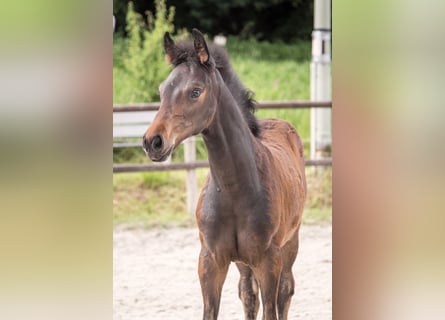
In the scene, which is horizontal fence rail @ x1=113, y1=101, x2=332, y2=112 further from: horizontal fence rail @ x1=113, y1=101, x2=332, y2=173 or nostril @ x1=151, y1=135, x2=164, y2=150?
nostril @ x1=151, y1=135, x2=164, y2=150

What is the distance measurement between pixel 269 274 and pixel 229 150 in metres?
0.36

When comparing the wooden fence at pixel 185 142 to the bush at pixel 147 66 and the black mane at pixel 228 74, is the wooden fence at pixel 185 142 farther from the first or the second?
the black mane at pixel 228 74

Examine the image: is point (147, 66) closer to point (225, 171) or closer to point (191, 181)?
point (191, 181)

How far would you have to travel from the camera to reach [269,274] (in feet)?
6.88

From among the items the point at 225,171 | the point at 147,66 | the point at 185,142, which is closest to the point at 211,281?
the point at 225,171

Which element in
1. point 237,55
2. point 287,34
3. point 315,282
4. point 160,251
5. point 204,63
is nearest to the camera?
point 204,63

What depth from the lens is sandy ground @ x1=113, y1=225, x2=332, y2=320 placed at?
338cm

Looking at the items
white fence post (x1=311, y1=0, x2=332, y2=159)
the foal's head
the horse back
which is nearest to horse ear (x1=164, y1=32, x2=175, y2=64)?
the foal's head

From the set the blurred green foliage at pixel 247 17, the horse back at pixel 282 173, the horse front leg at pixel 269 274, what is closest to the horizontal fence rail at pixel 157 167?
the horse back at pixel 282 173

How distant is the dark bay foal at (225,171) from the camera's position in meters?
1.88
